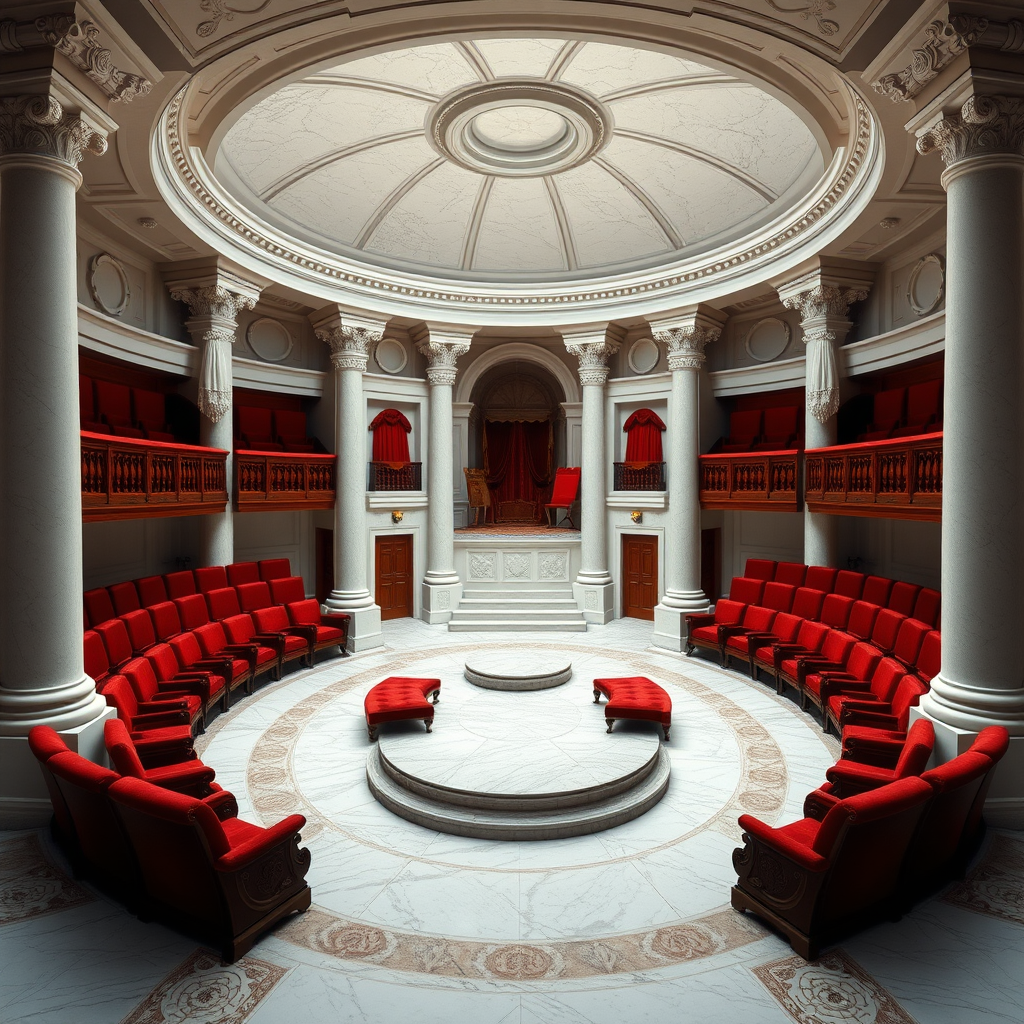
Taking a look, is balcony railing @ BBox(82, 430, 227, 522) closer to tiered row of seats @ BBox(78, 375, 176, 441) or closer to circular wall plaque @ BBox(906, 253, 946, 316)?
tiered row of seats @ BBox(78, 375, 176, 441)

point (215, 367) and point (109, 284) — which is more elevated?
point (109, 284)

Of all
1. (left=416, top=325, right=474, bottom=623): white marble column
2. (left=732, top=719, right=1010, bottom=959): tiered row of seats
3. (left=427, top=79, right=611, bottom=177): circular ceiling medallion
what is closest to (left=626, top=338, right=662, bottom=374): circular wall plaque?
(left=416, top=325, right=474, bottom=623): white marble column

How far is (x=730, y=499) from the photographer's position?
465 inches

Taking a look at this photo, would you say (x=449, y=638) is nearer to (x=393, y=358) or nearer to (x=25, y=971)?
(x=393, y=358)

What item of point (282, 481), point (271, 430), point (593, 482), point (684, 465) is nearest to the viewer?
point (282, 481)

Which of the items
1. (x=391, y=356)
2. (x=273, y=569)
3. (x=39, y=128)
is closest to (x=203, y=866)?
(x=39, y=128)

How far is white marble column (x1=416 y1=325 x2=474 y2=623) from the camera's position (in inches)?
534

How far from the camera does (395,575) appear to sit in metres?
13.9

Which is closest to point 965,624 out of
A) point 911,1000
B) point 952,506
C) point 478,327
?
point 952,506

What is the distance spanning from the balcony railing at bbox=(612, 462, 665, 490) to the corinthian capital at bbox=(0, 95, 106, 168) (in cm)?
1067

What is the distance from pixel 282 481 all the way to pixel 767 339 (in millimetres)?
9429

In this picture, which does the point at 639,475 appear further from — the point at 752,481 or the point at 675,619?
the point at 675,619

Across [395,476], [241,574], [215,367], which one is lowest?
[241,574]

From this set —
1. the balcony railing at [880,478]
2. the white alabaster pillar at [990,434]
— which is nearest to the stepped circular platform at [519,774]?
the white alabaster pillar at [990,434]
